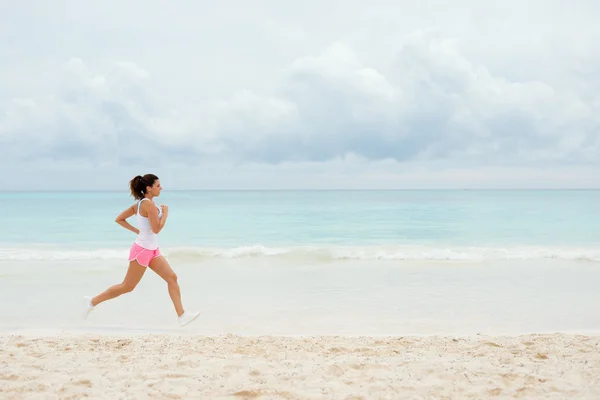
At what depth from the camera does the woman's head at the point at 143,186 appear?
5457mm

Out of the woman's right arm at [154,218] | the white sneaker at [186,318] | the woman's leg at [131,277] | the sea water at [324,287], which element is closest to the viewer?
the woman's right arm at [154,218]

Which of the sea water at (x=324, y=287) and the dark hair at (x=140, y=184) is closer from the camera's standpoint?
the dark hair at (x=140, y=184)

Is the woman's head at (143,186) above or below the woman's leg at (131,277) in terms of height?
above

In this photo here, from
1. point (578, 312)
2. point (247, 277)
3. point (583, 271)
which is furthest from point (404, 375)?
point (583, 271)

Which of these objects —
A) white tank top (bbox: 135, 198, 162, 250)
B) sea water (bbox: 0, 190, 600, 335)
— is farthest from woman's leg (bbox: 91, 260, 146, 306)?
sea water (bbox: 0, 190, 600, 335)

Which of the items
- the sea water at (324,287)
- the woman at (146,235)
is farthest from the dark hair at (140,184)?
the sea water at (324,287)

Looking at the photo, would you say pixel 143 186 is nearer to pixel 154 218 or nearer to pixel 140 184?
pixel 140 184

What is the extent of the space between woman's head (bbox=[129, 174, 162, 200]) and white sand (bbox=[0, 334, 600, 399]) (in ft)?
5.62

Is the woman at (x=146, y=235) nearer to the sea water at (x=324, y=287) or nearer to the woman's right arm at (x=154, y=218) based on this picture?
the woman's right arm at (x=154, y=218)

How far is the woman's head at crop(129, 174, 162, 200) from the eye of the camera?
546 cm

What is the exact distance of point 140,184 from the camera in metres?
5.46

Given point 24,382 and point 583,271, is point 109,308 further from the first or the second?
point 583,271

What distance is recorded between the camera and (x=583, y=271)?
473 inches

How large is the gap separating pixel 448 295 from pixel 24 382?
7.06 meters
